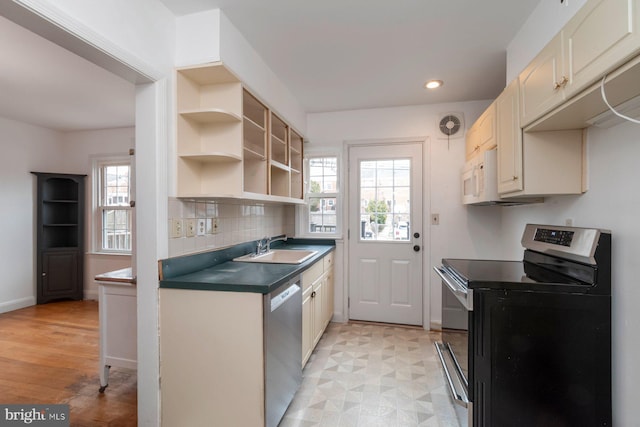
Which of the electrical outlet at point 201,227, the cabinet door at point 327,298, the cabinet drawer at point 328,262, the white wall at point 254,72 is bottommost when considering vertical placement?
the cabinet door at point 327,298

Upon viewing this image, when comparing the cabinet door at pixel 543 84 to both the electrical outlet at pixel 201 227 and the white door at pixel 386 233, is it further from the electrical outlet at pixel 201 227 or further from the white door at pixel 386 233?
the electrical outlet at pixel 201 227

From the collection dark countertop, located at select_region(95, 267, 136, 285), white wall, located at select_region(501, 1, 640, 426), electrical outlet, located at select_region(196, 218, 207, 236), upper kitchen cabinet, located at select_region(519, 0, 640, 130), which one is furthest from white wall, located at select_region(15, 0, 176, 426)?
white wall, located at select_region(501, 1, 640, 426)

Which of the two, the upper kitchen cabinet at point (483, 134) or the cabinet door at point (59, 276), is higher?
the upper kitchen cabinet at point (483, 134)

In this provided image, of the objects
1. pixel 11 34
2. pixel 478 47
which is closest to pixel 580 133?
pixel 478 47

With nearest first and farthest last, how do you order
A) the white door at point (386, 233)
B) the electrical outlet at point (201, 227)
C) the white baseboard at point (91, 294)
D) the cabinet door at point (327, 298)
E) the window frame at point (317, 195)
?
the electrical outlet at point (201, 227)
the cabinet door at point (327, 298)
the white door at point (386, 233)
the window frame at point (317, 195)
the white baseboard at point (91, 294)

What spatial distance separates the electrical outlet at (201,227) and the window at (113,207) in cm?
298

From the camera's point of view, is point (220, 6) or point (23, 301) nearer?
point (220, 6)

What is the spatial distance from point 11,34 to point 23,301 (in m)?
3.55

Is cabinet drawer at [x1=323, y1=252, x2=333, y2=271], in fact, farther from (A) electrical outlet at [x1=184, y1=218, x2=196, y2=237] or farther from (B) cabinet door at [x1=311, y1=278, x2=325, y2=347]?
(A) electrical outlet at [x1=184, y1=218, x2=196, y2=237]

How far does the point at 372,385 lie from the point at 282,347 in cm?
90

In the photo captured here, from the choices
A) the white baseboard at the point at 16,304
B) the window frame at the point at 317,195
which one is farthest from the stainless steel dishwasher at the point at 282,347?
the white baseboard at the point at 16,304

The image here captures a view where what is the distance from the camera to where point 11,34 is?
197cm

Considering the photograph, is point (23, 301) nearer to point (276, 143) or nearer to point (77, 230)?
point (77, 230)

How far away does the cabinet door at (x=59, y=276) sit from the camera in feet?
13.2
